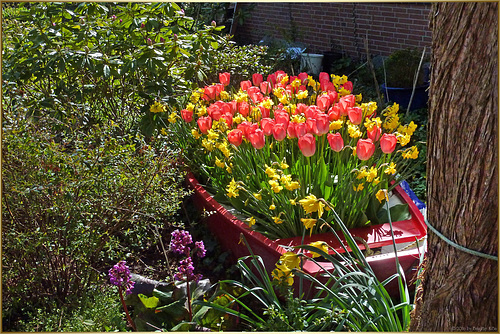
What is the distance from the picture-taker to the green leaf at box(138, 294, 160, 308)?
226cm

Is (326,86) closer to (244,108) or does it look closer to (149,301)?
(244,108)

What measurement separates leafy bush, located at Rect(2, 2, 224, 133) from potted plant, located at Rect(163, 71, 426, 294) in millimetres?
453

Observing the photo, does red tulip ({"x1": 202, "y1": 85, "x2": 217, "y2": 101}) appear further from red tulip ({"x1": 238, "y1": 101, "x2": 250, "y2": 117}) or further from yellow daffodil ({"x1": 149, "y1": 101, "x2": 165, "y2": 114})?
red tulip ({"x1": 238, "y1": 101, "x2": 250, "y2": 117})

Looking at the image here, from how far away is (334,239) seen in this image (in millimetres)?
2539

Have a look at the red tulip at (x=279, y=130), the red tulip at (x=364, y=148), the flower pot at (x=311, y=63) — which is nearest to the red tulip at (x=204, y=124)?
the red tulip at (x=279, y=130)

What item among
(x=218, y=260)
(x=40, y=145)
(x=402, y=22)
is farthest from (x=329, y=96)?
(x=402, y=22)

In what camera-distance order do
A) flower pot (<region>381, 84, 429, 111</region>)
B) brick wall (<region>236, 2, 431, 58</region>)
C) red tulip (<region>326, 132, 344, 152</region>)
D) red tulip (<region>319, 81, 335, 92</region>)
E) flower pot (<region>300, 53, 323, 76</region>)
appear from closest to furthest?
1. red tulip (<region>326, 132, 344, 152</region>)
2. red tulip (<region>319, 81, 335, 92</region>)
3. flower pot (<region>381, 84, 429, 111</region>)
4. brick wall (<region>236, 2, 431, 58</region>)
5. flower pot (<region>300, 53, 323, 76</region>)

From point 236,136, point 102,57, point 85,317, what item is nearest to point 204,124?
point 236,136

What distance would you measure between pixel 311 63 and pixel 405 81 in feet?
5.64

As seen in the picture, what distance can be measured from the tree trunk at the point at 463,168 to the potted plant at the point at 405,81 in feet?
14.5

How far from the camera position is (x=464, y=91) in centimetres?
141

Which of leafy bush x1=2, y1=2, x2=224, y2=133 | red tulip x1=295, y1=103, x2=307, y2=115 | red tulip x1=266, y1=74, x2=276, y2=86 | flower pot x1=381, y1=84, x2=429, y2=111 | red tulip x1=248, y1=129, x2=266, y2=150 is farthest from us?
flower pot x1=381, y1=84, x2=429, y2=111

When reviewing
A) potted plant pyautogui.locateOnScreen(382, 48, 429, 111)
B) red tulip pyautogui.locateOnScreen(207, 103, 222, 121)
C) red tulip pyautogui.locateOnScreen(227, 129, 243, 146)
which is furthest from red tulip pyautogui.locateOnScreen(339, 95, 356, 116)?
potted plant pyautogui.locateOnScreen(382, 48, 429, 111)

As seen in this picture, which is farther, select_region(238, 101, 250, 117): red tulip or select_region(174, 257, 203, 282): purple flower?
select_region(238, 101, 250, 117): red tulip
